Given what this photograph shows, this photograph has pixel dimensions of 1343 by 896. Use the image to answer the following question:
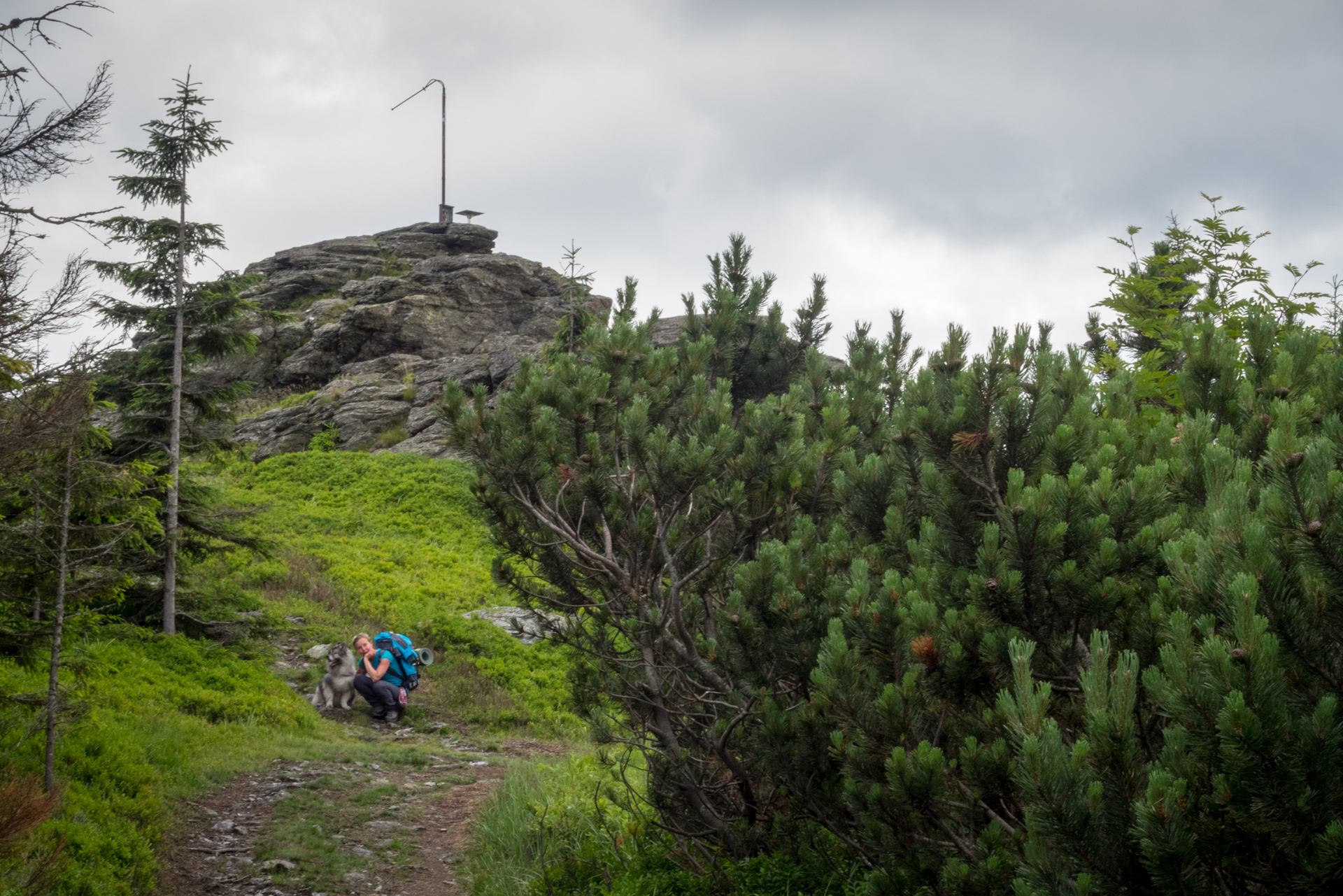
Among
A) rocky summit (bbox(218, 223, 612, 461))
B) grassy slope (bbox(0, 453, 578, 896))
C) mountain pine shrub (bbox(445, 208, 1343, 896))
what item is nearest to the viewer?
mountain pine shrub (bbox(445, 208, 1343, 896))

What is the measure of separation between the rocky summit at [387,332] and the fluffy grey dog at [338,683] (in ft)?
51.8

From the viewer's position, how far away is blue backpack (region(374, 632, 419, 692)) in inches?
519

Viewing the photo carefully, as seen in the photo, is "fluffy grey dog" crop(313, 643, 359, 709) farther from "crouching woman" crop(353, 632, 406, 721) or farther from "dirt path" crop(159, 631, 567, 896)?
"dirt path" crop(159, 631, 567, 896)

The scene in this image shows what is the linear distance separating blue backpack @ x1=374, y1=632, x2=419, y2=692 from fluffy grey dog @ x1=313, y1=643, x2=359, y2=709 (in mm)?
518

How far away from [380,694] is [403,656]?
628 mm

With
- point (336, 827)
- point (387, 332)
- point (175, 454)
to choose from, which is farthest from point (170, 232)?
point (387, 332)

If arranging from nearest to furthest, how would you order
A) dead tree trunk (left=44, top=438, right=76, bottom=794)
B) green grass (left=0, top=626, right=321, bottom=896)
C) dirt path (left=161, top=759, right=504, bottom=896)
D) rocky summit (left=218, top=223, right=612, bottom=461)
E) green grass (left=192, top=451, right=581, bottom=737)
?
1. green grass (left=0, top=626, right=321, bottom=896)
2. dead tree trunk (left=44, top=438, right=76, bottom=794)
3. dirt path (left=161, top=759, right=504, bottom=896)
4. green grass (left=192, top=451, right=581, bottom=737)
5. rocky summit (left=218, top=223, right=612, bottom=461)

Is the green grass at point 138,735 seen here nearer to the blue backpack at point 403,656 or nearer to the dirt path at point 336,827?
the dirt path at point 336,827

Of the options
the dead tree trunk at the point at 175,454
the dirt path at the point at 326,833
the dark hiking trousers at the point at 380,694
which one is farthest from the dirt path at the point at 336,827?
the dead tree trunk at the point at 175,454

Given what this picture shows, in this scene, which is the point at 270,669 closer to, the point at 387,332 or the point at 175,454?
the point at 175,454

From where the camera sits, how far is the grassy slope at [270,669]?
7.38 m

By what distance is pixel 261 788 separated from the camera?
905cm

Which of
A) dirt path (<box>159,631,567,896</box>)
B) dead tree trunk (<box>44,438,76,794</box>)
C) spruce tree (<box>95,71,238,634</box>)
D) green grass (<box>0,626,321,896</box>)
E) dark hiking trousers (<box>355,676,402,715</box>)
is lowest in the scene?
dirt path (<box>159,631,567,896</box>)

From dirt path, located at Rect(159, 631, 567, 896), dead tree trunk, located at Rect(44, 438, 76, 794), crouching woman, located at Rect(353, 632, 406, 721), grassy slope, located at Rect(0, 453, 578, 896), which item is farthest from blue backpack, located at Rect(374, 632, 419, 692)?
dead tree trunk, located at Rect(44, 438, 76, 794)
